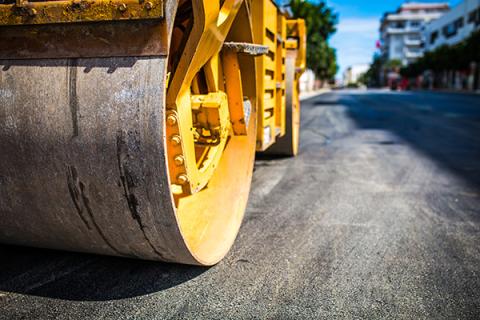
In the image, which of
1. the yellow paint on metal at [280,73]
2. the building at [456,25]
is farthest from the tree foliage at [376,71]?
the yellow paint on metal at [280,73]

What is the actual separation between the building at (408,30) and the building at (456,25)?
24.9 metres

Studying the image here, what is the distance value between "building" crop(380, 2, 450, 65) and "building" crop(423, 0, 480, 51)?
24.9 metres

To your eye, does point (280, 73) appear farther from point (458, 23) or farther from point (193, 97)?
point (458, 23)

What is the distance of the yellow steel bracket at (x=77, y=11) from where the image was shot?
1611 mm

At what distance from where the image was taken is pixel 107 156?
5.61 feet

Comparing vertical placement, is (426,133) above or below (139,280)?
below

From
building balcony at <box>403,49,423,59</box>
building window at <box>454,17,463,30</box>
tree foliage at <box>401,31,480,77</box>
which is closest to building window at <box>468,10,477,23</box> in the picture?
building window at <box>454,17,463,30</box>

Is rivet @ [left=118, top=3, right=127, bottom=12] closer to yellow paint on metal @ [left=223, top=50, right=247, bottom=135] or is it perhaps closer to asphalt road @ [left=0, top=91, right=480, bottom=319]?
yellow paint on metal @ [left=223, top=50, right=247, bottom=135]

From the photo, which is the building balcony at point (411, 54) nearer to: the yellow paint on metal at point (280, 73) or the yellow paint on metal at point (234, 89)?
the yellow paint on metal at point (280, 73)

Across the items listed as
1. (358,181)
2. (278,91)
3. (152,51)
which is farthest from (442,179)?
(152,51)

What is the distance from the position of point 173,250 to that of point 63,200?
1.53 ft

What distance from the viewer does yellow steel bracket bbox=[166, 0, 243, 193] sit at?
76.7 inches

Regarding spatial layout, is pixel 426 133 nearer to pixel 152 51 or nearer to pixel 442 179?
pixel 442 179

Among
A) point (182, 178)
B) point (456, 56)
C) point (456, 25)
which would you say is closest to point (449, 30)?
point (456, 25)
